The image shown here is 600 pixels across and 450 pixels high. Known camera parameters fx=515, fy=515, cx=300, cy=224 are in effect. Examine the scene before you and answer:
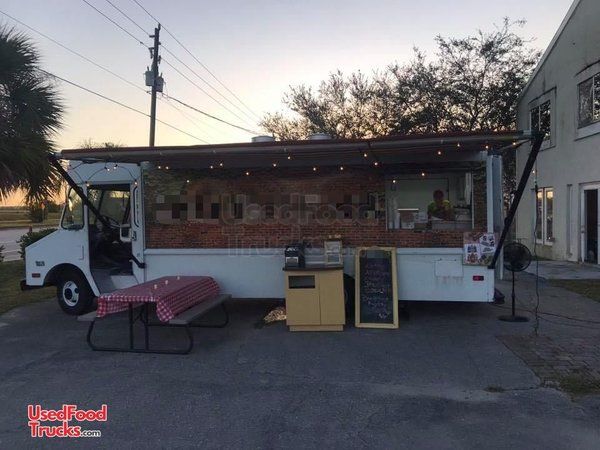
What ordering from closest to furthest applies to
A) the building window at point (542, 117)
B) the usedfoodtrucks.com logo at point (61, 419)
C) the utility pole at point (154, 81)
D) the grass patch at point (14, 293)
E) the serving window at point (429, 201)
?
1. the usedfoodtrucks.com logo at point (61, 419)
2. the serving window at point (429, 201)
3. the grass patch at point (14, 293)
4. the building window at point (542, 117)
5. the utility pole at point (154, 81)

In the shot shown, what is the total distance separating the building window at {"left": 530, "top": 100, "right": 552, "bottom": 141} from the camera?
54.6ft

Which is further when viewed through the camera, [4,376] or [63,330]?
[63,330]

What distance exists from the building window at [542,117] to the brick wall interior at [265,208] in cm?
1028

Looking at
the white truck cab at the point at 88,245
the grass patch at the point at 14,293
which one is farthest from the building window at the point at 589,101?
the grass patch at the point at 14,293

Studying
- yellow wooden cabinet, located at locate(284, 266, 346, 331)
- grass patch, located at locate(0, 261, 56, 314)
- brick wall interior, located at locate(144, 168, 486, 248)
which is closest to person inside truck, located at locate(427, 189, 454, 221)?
brick wall interior, located at locate(144, 168, 486, 248)

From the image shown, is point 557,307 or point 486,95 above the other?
point 486,95

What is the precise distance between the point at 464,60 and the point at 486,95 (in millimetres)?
1735

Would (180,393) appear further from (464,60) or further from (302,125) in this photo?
(302,125)

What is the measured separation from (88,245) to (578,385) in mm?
7353

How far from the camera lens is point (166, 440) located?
13.2 feet

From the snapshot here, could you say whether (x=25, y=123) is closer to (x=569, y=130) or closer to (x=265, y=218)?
(x=265, y=218)

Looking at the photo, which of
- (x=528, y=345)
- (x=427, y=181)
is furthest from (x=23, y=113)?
(x=528, y=345)

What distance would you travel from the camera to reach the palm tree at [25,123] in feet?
40.4

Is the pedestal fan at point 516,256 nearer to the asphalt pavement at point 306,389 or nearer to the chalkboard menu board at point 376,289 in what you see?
the asphalt pavement at point 306,389
